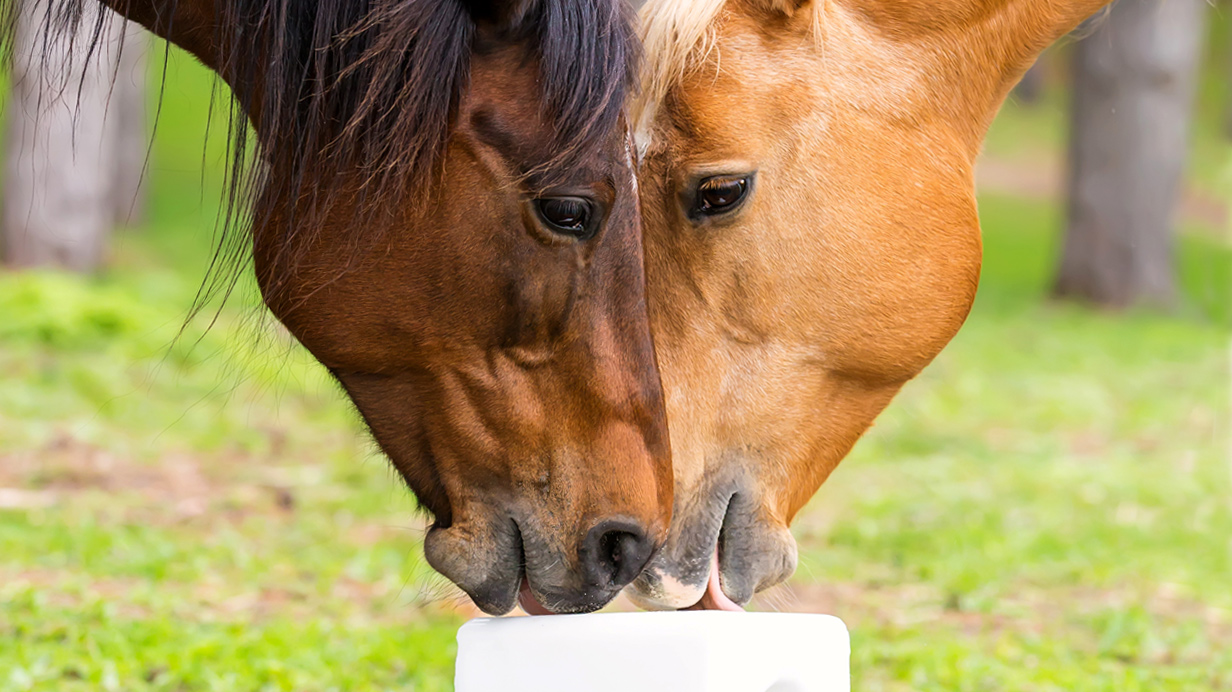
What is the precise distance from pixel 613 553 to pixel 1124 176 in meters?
10.7

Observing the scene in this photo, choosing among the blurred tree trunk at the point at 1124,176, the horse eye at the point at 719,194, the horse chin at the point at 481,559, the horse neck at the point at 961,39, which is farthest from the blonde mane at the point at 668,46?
the blurred tree trunk at the point at 1124,176

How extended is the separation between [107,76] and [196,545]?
230 inches

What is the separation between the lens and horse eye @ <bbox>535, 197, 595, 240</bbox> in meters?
2.14

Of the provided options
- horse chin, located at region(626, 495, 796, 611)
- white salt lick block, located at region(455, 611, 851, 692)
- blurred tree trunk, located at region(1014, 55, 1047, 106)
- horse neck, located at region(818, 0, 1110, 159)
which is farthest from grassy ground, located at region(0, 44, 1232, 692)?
blurred tree trunk, located at region(1014, 55, 1047, 106)

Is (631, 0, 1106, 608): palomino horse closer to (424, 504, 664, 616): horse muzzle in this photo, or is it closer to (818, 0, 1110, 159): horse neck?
(818, 0, 1110, 159): horse neck

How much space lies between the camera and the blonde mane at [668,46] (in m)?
2.56

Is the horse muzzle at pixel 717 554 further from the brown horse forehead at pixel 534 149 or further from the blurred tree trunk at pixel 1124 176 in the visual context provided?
the blurred tree trunk at pixel 1124 176

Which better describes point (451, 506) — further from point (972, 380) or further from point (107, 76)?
point (107, 76)

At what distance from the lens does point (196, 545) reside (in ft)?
14.9

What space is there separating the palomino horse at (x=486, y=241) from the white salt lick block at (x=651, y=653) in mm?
285

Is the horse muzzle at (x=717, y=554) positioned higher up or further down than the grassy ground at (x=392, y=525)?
higher up

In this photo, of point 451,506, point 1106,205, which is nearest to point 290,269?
point 451,506

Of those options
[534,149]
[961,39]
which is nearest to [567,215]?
[534,149]

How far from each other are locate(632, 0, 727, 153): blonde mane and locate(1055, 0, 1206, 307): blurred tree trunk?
9.59 metres
